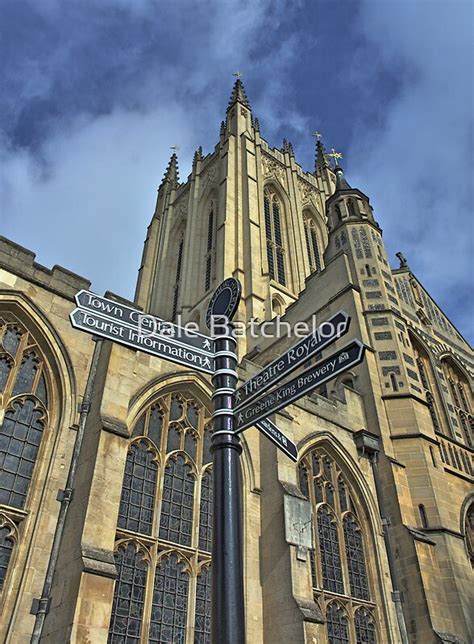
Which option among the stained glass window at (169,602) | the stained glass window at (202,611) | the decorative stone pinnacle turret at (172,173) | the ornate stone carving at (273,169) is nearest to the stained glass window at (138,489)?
the stained glass window at (169,602)

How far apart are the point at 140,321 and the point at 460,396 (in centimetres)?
1824

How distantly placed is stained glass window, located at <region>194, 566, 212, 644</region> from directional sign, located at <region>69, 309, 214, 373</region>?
6.51 m

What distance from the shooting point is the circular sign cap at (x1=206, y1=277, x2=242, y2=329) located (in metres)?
5.17

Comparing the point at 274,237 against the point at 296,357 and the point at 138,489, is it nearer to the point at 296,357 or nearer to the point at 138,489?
the point at 138,489

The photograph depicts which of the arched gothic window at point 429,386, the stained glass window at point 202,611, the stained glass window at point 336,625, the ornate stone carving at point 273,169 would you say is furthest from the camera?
the ornate stone carving at point 273,169

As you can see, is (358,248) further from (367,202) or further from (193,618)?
(193,618)

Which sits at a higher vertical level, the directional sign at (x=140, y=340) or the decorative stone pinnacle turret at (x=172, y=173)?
the decorative stone pinnacle turret at (x=172, y=173)

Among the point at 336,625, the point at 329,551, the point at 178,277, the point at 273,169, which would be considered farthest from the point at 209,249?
the point at 336,625

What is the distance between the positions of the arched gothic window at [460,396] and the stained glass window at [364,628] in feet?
27.4

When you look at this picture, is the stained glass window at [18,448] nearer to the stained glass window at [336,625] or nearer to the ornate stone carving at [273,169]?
the stained glass window at [336,625]

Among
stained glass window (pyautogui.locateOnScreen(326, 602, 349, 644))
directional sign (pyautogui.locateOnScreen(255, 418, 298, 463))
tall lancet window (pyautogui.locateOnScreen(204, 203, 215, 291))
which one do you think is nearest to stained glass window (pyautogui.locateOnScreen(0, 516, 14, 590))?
directional sign (pyautogui.locateOnScreen(255, 418, 298, 463))

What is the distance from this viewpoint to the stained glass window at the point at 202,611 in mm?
9562

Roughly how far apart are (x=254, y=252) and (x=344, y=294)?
47.6 feet

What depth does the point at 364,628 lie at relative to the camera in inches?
473
